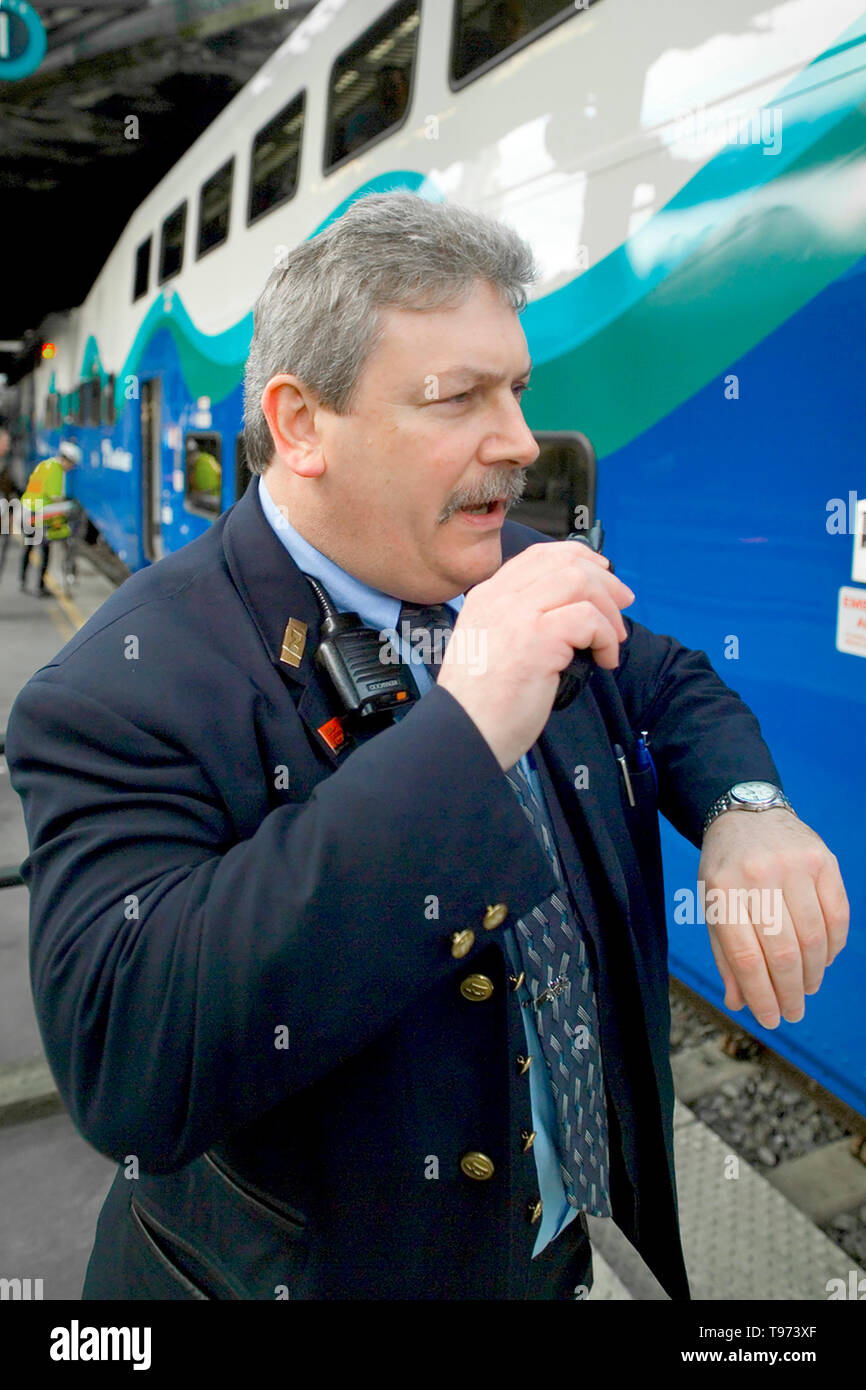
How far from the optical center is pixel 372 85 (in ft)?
12.8

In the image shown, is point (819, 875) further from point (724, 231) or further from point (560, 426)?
point (560, 426)

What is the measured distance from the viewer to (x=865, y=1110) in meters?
2.12

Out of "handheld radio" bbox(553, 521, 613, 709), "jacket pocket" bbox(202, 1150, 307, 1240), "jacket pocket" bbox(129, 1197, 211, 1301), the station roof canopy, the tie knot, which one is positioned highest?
the station roof canopy

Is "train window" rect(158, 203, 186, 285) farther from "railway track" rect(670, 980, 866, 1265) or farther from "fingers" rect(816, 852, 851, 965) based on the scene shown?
"fingers" rect(816, 852, 851, 965)

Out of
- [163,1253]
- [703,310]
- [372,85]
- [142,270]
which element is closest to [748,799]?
[163,1253]

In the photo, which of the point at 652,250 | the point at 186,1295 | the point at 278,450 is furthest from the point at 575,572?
the point at 652,250

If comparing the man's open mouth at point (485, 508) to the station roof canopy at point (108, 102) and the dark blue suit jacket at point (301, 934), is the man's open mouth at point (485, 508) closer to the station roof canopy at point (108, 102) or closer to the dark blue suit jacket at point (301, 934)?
the dark blue suit jacket at point (301, 934)

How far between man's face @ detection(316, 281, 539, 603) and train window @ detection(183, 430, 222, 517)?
5.11 m

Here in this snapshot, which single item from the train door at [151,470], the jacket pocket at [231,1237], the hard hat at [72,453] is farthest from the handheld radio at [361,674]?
the hard hat at [72,453]

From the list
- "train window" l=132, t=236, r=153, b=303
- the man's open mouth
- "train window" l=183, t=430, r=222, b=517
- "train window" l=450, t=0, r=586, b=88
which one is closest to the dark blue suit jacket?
the man's open mouth

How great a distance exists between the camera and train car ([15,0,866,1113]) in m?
2.04

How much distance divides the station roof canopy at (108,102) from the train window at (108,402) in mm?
2734

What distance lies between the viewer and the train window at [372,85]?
361 cm

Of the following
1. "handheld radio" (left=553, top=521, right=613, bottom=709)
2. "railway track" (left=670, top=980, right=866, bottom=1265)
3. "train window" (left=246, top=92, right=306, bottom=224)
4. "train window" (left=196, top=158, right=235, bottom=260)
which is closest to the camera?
"handheld radio" (left=553, top=521, right=613, bottom=709)
